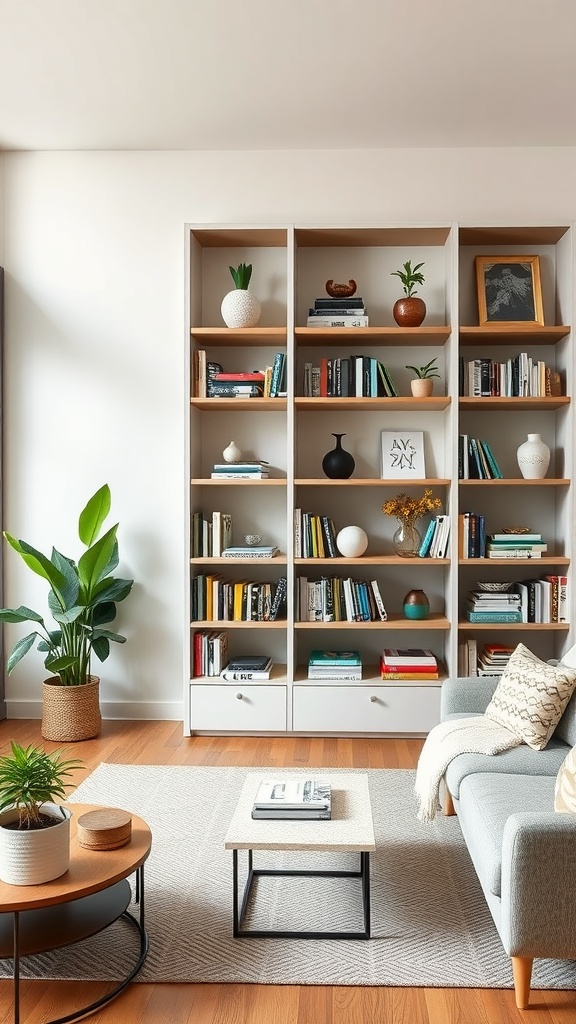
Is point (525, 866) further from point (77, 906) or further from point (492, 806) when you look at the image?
point (77, 906)

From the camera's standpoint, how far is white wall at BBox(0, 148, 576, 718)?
454cm

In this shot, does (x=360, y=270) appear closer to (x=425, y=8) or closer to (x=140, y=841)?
(x=425, y=8)

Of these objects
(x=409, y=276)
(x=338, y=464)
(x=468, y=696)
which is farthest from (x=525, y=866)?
(x=409, y=276)

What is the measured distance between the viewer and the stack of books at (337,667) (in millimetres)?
4227

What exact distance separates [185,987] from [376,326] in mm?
3370

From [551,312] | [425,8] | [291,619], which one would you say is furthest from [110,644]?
[425,8]

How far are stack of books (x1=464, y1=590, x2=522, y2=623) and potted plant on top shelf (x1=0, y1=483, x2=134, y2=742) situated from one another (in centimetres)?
182

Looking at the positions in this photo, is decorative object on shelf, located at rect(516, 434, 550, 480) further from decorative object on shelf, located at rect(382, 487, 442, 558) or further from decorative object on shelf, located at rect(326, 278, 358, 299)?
decorative object on shelf, located at rect(326, 278, 358, 299)

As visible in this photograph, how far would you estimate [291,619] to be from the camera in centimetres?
421

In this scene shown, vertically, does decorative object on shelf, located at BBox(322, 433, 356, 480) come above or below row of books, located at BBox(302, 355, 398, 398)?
below

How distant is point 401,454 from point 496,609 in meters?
0.96

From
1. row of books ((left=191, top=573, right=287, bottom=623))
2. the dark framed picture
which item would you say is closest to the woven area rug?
row of books ((left=191, top=573, right=287, bottom=623))

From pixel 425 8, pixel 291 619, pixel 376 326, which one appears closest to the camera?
pixel 425 8

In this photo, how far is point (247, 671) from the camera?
4.27 meters
